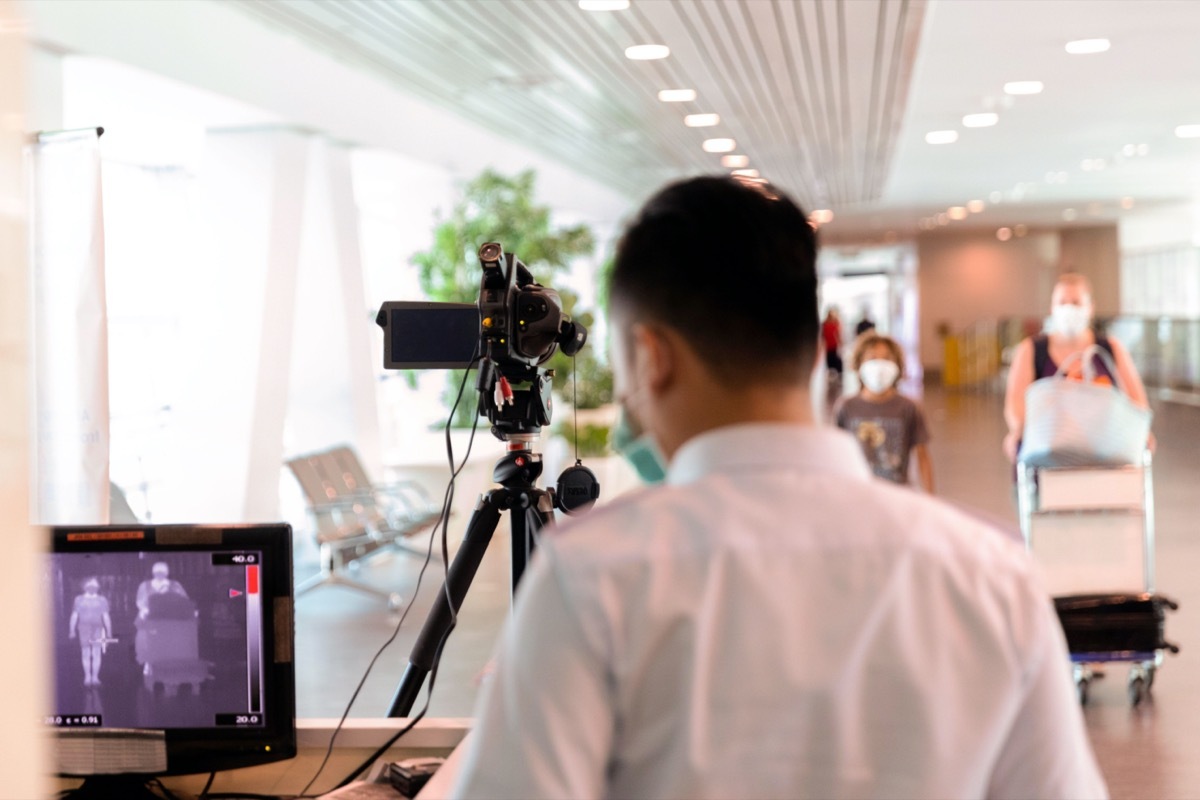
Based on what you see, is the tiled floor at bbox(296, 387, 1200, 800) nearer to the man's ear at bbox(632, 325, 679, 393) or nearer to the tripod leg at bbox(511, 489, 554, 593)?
the tripod leg at bbox(511, 489, 554, 593)

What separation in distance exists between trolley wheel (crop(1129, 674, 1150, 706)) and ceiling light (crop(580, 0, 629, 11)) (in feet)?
14.3

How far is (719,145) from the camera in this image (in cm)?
1459

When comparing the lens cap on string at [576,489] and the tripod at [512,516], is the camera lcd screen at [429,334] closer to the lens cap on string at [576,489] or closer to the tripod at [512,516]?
the tripod at [512,516]

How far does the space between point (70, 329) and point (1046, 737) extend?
345 centimetres

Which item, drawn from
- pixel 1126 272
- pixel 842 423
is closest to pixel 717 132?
pixel 842 423

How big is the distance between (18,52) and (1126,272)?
2844 centimetres

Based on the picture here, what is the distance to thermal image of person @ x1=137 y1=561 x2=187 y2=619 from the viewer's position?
7.18ft

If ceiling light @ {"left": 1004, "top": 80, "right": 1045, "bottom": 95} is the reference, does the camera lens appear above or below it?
below

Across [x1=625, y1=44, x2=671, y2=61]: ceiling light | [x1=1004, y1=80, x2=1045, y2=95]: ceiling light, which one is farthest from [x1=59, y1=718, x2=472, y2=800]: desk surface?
[x1=1004, y1=80, x2=1045, y2=95]: ceiling light

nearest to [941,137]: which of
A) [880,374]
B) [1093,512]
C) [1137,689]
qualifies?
[880,374]

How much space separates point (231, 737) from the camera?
2.21 meters

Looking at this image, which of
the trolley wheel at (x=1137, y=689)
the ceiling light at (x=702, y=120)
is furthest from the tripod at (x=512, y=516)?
the ceiling light at (x=702, y=120)

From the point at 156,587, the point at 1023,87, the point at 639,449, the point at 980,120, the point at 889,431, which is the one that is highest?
the point at 980,120

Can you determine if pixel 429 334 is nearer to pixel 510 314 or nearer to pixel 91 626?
pixel 510 314
